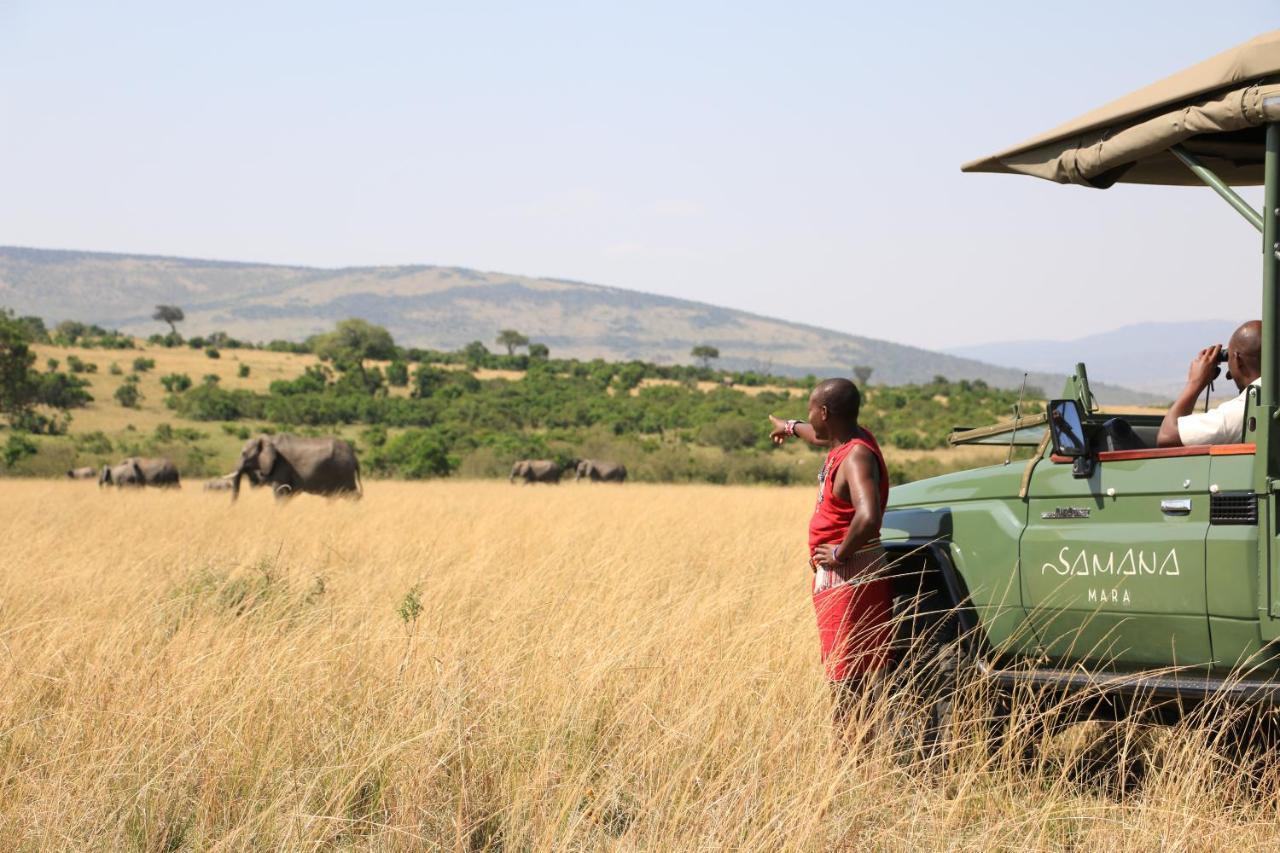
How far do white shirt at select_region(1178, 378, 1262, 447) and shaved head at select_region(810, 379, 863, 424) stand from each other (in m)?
1.25

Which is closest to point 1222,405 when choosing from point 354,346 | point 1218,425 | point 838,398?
point 1218,425

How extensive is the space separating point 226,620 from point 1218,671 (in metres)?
5.63

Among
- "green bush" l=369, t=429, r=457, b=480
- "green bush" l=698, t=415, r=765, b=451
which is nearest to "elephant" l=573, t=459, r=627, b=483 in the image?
"green bush" l=369, t=429, r=457, b=480

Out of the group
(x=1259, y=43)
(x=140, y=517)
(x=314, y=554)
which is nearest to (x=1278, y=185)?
(x=1259, y=43)

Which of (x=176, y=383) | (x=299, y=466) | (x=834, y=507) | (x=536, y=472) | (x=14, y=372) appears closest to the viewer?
(x=834, y=507)

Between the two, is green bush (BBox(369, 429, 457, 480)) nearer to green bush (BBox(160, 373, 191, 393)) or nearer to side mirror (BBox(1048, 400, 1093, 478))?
green bush (BBox(160, 373, 191, 393))

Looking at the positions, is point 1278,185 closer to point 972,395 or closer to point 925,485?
point 925,485

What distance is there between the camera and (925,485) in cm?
592

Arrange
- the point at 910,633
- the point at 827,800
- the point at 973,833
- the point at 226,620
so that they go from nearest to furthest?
the point at 827,800 → the point at 973,833 → the point at 910,633 → the point at 226,620

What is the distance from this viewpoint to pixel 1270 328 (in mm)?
4367

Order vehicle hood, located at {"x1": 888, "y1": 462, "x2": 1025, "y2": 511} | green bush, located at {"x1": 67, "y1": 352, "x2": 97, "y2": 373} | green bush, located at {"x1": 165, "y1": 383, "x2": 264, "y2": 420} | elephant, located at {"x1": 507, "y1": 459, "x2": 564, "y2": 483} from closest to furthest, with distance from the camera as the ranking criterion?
1. vehicle hood, located at {"x1": 888, "y1": 462, "x2": 1025, "y2": 511}
2. elephant, located at {"x1": 507, "y1": 459, "x2": 564, "y2": 483}
3. green bush, located at {"x1": 165, "y1": 383, "x2": 264, "y2": 420}
4. green bush, located at {"x1": 67, "y1": 352, "x2": 97, "y2": 373}

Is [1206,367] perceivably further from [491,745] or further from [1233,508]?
[491,745]

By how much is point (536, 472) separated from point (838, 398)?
33.0 meters

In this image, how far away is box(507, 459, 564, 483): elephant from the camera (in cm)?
3791
